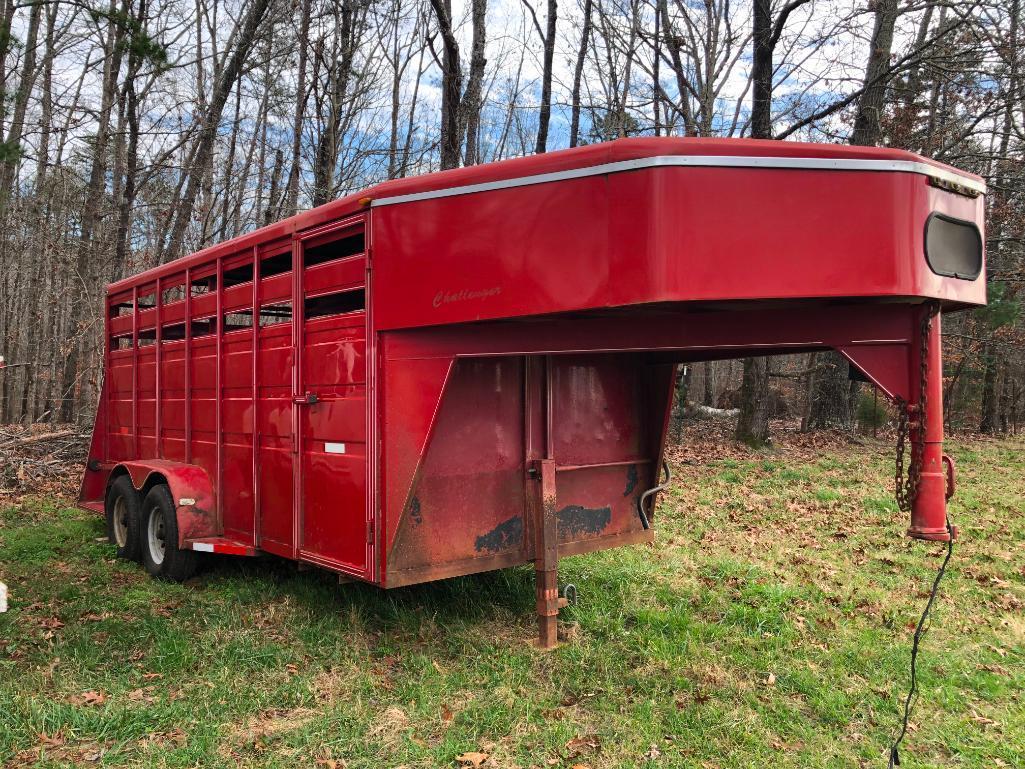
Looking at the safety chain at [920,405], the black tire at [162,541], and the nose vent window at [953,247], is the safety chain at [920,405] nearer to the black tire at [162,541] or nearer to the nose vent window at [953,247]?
the nose vent window at [953,247]

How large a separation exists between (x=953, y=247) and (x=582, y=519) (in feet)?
9.52

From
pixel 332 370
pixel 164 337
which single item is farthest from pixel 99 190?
pixel 332 370

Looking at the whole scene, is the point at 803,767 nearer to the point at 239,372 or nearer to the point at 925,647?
the point at 925,647

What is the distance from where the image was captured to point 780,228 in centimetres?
351

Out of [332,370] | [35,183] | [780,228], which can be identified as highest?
[35,183]

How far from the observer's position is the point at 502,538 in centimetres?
507

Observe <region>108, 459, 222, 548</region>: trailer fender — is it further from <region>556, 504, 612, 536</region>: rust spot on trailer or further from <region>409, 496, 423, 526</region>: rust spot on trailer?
<region>556, 504, 612, 536</region>: rust spot on trailer

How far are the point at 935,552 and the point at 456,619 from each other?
15.7ft

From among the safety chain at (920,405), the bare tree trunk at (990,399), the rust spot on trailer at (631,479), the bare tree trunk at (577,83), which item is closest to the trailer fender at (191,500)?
the rust spot on trailer at (631,479)

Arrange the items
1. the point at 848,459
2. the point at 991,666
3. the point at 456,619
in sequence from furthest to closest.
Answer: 1. the point at 848,459
2. the point at 456,619
3. the point at 991,666

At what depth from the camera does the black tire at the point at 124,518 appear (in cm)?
682

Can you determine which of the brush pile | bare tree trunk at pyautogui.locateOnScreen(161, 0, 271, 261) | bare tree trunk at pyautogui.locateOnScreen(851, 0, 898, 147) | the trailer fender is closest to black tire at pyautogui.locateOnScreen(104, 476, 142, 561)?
the trailer fender

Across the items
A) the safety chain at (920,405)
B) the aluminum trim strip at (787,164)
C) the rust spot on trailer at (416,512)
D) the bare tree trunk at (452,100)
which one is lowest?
the rust spot on trailer at (416,512)

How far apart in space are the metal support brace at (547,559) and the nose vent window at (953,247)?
2.48 m
